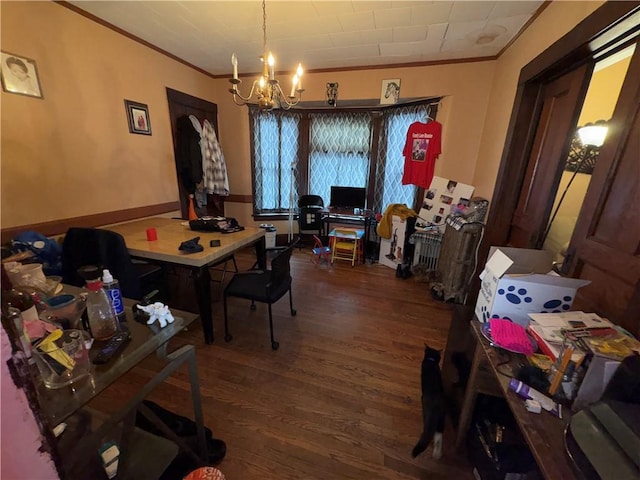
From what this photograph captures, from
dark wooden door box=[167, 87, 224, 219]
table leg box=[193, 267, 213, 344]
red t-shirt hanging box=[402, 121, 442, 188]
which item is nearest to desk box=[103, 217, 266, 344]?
table leg box=[193, 267, 213, 344]

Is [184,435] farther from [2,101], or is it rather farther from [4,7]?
[4,7]

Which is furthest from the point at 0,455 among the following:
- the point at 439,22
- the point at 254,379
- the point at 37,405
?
the point at 439,22

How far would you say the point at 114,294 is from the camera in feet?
3.31

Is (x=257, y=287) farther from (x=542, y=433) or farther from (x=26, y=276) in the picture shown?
(x=542, y=433)

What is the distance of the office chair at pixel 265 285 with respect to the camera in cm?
190

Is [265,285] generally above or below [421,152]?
below

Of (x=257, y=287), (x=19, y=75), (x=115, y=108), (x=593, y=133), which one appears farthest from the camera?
(x=115, y=108)

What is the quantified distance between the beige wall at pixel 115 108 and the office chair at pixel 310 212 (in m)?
1.44

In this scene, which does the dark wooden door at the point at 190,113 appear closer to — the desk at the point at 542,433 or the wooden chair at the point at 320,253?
the wooden chair at the point at 320,253

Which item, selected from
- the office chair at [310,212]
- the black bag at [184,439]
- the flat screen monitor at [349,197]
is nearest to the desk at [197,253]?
the black bag at [184,439]

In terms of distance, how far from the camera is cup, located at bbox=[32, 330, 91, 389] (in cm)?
72

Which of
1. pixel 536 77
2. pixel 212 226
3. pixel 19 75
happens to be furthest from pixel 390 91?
pixel 19 75

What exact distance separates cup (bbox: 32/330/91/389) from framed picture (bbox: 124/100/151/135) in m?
2.61

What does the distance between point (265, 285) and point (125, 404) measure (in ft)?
4.19
